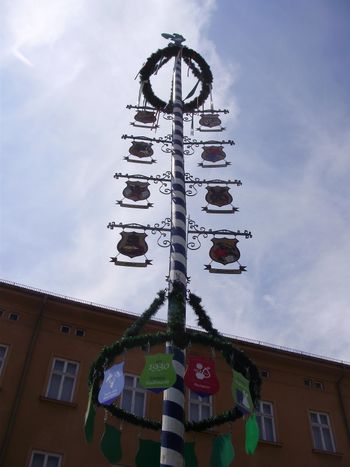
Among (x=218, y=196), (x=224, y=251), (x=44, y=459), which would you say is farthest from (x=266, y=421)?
(x=218, y=196)

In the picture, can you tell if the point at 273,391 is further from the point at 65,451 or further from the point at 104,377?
the point at 104,377

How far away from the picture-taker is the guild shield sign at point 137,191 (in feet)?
35.3

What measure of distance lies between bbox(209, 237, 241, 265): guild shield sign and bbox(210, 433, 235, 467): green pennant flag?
11.4ft

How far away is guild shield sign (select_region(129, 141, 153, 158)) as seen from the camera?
12000 millimetres

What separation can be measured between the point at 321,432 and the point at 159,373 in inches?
349

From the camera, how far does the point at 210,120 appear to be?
13352mm

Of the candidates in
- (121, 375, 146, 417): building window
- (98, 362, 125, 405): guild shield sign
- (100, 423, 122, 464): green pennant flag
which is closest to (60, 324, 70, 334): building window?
(121, 375, 146, 417): building window

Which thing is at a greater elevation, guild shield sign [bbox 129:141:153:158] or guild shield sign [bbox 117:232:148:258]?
guild shield sign [bbox 129:141:153:158]

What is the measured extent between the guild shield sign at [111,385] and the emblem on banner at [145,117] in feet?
25.6

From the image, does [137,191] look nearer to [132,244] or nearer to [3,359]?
[132,244]

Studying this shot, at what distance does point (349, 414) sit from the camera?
14.2 metres

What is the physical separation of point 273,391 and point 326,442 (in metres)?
1.84

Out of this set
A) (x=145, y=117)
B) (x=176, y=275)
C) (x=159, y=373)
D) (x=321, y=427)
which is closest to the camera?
(x=159, y=373)

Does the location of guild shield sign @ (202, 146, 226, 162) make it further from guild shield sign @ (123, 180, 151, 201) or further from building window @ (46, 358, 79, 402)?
building window @ (46, 358, 79, 402)
